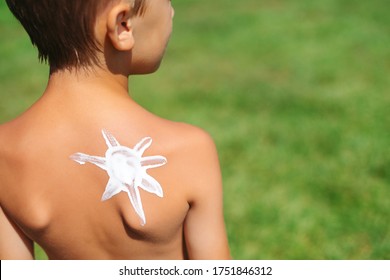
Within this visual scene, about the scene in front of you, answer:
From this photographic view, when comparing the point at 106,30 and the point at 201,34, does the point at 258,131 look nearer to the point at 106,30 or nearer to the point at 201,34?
the point at 201,34

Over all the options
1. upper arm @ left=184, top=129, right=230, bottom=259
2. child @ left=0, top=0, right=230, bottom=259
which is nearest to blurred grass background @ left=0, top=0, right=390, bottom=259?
upper arm @ left=184, top=129, right=230, bottom=259

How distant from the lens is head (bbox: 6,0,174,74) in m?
1.82

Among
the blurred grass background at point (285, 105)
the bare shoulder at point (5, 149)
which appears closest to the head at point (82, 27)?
the bare shoulder at point (5, 149)

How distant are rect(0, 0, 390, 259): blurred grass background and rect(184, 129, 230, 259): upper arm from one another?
6.65 ft

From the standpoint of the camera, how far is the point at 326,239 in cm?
413

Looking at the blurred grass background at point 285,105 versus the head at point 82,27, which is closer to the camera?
the head at point 82,27

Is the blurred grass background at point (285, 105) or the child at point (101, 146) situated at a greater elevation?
the blurred grass background at point (285, 105)

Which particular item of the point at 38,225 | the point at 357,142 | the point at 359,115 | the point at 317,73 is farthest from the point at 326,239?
the point at 317,73

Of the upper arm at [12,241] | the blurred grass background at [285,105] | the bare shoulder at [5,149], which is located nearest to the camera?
the bare shoulder at [5,149]

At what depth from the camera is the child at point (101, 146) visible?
1.87 metres

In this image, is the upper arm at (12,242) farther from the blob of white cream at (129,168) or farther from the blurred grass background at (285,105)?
the blurred grass background at (285,105)

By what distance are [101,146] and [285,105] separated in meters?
4.42

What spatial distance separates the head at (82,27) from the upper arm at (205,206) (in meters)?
0.37

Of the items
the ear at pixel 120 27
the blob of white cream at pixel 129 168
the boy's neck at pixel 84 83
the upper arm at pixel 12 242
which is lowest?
the upper arm at pixel 12 242
